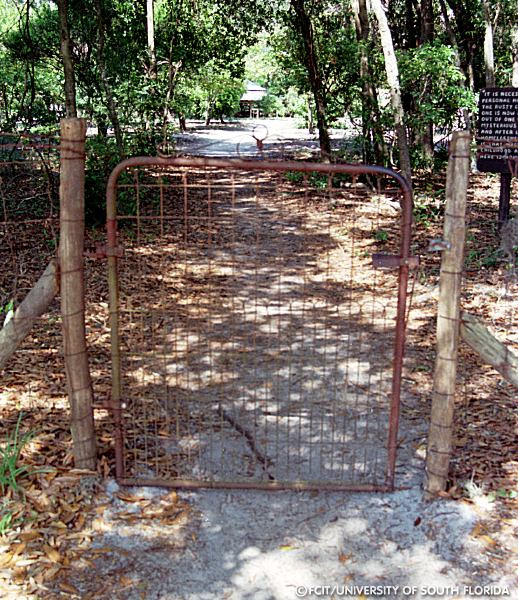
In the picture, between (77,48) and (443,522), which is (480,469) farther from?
(77,48)

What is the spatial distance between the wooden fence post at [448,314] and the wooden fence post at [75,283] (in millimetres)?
2011

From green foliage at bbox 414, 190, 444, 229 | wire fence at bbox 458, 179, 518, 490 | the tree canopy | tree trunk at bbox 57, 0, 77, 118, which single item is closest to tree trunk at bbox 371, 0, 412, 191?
the tree canopy

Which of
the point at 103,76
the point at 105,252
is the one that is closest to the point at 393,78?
the point at 103,76

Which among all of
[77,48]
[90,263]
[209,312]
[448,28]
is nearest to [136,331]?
[209,312]

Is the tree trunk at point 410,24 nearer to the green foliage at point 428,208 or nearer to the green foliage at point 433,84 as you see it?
the green foliage at point 433,84

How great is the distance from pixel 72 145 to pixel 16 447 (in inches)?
71.6

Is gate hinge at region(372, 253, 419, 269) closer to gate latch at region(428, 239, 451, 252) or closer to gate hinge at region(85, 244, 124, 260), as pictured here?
gate latch at region(428, 239, 451, 252)

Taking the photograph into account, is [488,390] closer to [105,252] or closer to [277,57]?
[105,252]

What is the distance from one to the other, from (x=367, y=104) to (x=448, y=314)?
1155 cm

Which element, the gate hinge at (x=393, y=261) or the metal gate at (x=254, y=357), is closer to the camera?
the gate hinge at (x=393, y=261)

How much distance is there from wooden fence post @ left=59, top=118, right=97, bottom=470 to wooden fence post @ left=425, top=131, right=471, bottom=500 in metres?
2.01

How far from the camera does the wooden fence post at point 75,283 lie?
401 centimetres

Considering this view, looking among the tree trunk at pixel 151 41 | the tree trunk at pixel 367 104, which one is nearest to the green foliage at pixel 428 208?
the tree trunk at pixel 367 104

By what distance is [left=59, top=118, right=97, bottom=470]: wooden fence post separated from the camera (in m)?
4.01
